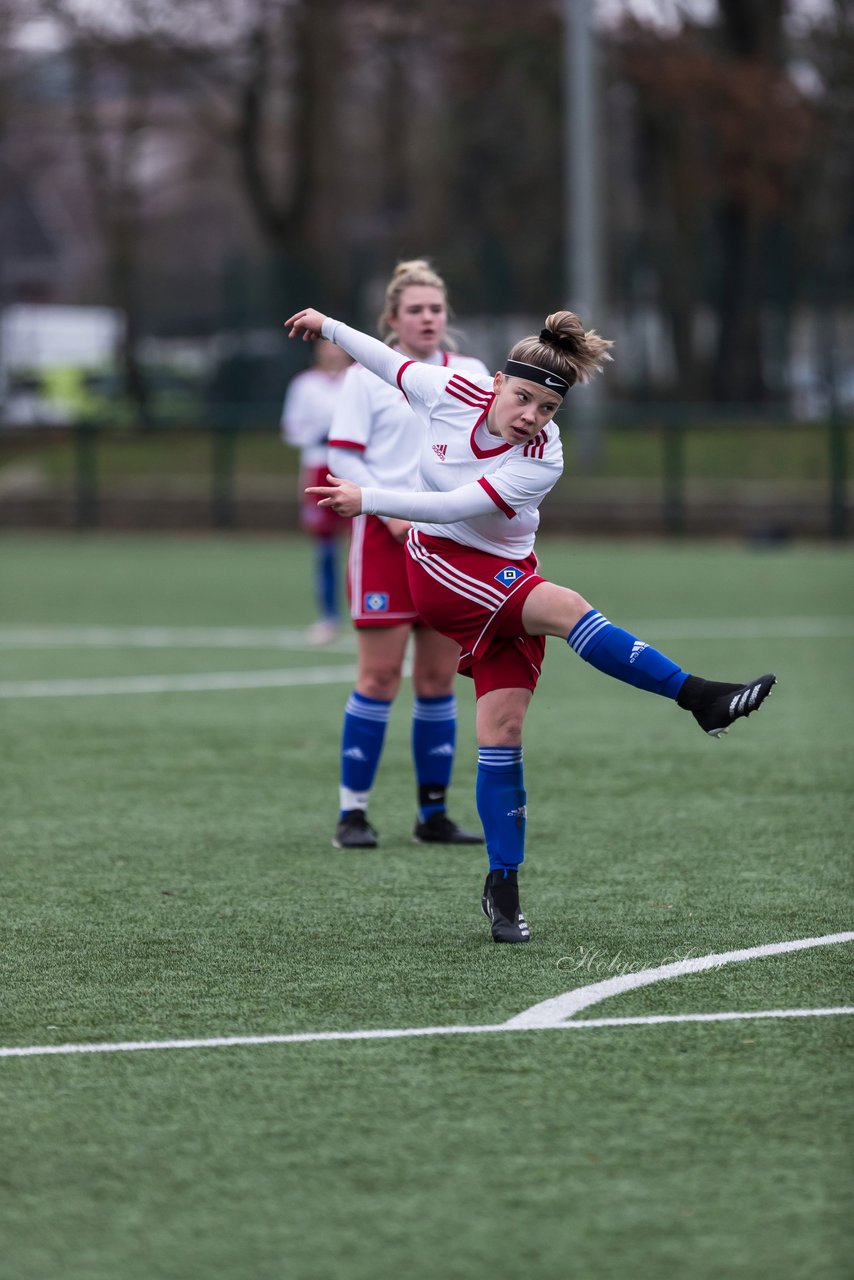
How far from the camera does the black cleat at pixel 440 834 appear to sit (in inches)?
300

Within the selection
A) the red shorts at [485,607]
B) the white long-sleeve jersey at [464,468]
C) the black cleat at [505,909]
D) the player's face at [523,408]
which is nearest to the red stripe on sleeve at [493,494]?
the white long-sleeve jersey at [464,468]

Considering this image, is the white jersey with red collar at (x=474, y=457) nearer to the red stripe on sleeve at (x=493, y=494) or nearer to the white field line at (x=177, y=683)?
the red stripe on sleeve at (x=493, y=494)

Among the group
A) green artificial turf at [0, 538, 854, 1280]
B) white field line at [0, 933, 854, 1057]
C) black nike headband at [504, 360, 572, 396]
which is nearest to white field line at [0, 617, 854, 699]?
green artificial turf at [0, 538, 854, 1280]

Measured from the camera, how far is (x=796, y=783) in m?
8.79

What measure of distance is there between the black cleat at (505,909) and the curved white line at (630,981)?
491 millimetres

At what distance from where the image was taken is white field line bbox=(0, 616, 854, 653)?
14.8 m

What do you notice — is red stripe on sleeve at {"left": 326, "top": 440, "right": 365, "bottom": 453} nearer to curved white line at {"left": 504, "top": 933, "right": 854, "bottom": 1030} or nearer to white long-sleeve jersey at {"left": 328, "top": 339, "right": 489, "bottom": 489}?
white long-sleeve jersey at {"left": 328, "top": 339, "right": 489, "bottom": 489}

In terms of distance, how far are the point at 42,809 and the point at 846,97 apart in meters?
30.3

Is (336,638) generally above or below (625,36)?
below

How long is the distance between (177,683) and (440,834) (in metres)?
5.25

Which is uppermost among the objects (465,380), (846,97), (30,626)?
(846,97)

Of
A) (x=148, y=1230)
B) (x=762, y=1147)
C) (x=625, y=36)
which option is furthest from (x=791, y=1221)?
(x=625, y=36)

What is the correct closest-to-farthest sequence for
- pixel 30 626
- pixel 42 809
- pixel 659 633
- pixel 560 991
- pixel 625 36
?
pixel 560 991
pixel 42 809
pixel 659 633
pixel 30 626
pixel 625 36

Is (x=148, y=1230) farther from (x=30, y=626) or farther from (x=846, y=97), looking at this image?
(x=846, y=97)
